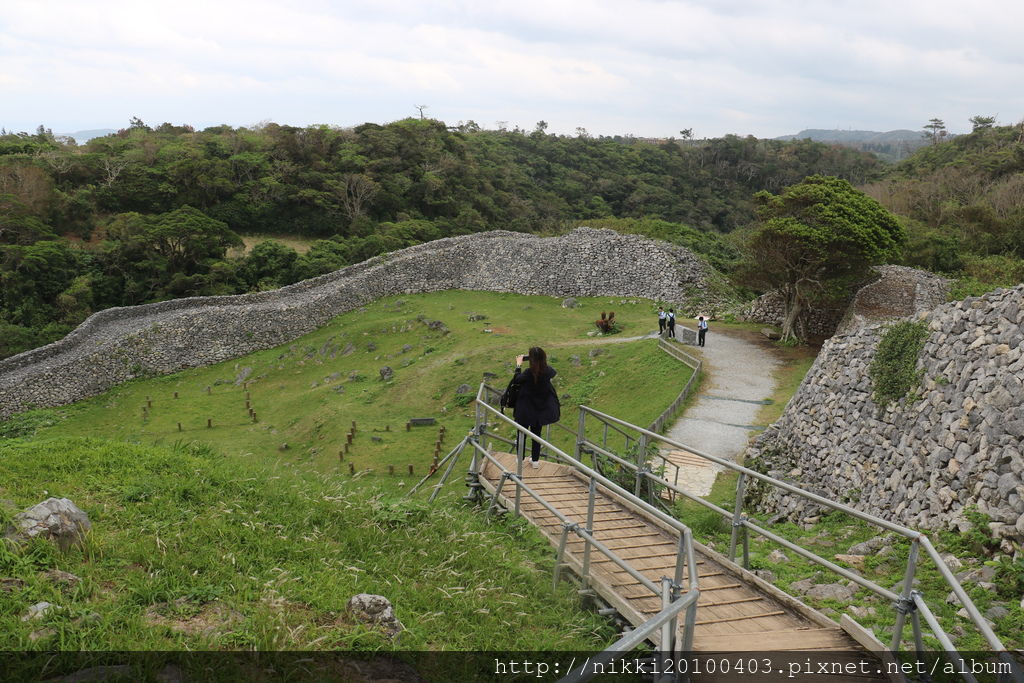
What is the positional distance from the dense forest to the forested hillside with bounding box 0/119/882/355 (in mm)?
88

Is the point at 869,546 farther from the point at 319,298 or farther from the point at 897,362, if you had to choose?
the point at 319,298

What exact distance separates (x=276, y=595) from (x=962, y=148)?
234 ft

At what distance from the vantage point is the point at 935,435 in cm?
776

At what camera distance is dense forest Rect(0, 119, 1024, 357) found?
26.3 m

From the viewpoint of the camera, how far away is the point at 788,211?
19828 mm

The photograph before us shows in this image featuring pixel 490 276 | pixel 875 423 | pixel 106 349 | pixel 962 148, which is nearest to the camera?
pixel 875 423

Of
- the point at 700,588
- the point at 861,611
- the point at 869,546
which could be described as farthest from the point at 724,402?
the point at 700,588

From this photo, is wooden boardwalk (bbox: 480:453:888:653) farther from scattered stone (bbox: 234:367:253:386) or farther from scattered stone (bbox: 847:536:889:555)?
scattered stone (bbox: 234:367:253:386)

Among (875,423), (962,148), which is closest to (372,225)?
(875,423)

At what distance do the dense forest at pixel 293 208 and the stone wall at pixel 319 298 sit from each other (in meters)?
2.07

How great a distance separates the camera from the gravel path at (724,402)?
11.9 meters

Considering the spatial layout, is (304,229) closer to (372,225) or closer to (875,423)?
(372,225)

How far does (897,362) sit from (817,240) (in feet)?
32.9

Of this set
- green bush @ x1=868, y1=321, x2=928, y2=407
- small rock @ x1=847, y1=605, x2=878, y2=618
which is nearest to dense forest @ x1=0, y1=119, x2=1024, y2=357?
green bush @ x1=868, y1=321, x2=928, y2=407
